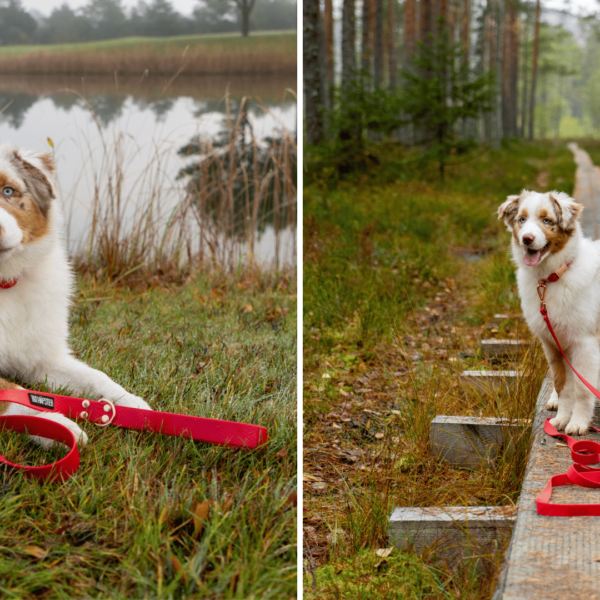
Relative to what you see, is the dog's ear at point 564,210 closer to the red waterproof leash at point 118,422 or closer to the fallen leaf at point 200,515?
the red waterproof leash at point 118,422

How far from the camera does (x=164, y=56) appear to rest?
5.83 metres

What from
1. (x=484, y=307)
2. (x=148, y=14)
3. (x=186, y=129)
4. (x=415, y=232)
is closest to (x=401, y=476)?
(x=484, y=307)

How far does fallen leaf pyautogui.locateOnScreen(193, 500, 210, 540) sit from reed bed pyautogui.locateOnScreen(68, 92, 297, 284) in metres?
3.34

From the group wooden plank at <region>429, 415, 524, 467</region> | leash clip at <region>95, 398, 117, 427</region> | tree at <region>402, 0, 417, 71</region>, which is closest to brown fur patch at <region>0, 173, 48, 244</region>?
leash clip at <region>95, 398, 117, 427</region>

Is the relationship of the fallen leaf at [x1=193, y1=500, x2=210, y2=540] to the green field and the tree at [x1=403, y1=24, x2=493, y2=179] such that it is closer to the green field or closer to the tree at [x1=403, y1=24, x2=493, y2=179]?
the green field

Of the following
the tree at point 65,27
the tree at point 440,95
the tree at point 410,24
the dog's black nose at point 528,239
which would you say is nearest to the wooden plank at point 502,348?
Result: the dog's black nose at point 528,239

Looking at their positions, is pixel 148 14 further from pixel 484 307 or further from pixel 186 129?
pixel 484 307

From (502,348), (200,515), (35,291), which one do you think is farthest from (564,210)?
(35,291)

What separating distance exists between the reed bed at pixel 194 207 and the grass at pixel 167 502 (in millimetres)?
1853

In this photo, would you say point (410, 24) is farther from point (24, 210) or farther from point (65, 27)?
point (24, 210)

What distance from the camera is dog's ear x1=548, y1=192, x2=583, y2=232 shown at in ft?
9.91

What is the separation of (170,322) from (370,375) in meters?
1.65

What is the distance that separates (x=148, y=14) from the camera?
655cm

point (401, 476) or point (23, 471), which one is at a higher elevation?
point (23, 471)
